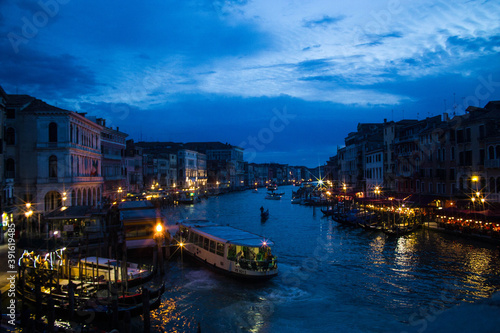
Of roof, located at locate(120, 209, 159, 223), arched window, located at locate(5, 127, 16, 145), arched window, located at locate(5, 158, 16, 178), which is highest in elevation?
arched window, located at locate(5, 127, 16, 145)

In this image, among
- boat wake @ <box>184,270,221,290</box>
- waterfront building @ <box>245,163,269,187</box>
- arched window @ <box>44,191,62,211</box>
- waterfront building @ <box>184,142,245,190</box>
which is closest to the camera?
boat wake @ <box>184,270,221,290</box>

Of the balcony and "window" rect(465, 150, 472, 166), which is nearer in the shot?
the balcony

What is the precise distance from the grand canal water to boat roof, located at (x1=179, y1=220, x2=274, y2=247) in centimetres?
158

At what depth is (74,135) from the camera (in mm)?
30469

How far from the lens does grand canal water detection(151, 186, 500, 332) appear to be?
39.4 ft


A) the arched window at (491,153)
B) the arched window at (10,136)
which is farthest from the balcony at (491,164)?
the arched window at (10,136)

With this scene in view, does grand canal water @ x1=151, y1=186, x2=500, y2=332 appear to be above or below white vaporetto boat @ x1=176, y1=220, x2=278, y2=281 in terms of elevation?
below

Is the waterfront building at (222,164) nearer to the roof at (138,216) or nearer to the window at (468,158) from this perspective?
the window at (468,158)

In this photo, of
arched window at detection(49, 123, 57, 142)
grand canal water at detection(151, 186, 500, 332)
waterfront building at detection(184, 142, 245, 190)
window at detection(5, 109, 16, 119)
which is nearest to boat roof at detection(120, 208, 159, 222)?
grand canal water at detection(151, 186, 500, 332)

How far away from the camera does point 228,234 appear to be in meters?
17.9

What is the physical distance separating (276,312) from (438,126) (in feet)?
82.4

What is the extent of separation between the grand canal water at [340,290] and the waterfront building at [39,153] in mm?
14323

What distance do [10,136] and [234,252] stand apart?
21004 mm

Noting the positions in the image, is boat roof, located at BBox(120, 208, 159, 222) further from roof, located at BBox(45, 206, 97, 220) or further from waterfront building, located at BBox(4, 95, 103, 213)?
waterfront building, located at BBox(4, 95, 103, 213)
